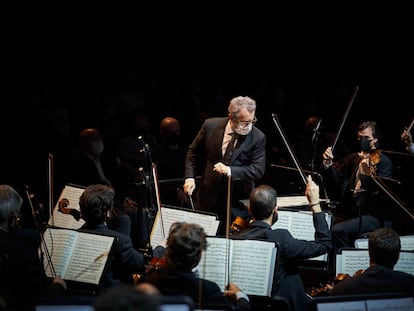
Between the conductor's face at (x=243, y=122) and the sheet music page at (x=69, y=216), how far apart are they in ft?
4.78

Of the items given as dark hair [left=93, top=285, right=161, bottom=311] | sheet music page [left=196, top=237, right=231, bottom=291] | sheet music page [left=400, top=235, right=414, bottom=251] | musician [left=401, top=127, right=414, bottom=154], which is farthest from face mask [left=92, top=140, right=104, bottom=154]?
dark hair [left=93, top=285, right=161, bottom=311]

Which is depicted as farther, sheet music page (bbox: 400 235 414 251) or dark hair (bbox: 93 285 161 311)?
sheet music page (bbox: 400 235 414 251)

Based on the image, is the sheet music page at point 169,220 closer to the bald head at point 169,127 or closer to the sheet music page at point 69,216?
the sheet music page at point 69,216

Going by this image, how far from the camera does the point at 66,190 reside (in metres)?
5.48

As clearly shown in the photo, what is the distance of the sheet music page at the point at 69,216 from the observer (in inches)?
210

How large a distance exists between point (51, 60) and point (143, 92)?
162 cm

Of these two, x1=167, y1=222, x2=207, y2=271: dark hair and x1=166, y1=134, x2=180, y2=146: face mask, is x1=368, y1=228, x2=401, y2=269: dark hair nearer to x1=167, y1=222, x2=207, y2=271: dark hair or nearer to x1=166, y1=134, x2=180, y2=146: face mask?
x1=167, y1=222, x2=207, y2=271: dark hair

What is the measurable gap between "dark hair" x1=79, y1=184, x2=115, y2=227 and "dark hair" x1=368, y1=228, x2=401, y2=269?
1.71 m

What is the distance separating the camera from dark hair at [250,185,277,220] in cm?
448

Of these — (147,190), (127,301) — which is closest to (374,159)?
(147,190)

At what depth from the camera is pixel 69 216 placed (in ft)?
17.6

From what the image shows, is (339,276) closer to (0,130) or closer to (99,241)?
(99,241)

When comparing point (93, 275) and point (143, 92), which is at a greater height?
point (143, 92)

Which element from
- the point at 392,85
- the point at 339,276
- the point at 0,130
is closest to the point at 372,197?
the point at 339,276
